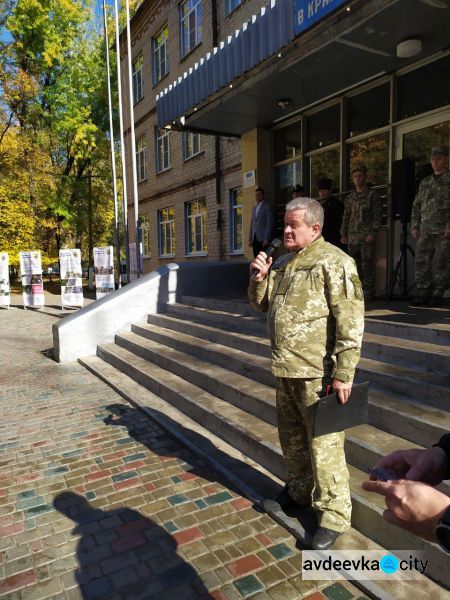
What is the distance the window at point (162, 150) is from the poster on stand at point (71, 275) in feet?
17.7

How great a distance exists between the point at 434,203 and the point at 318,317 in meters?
3.72

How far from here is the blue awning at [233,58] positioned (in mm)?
5770

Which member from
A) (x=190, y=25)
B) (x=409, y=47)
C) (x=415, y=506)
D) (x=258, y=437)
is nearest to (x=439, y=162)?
(x=409, y=47)

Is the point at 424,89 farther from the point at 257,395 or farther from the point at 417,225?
the point at 257,395

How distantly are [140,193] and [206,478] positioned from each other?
54.8ft

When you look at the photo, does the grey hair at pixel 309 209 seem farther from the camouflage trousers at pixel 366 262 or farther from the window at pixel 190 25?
the window at pixel 190 25

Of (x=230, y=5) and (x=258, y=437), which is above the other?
(x=230, y=5)

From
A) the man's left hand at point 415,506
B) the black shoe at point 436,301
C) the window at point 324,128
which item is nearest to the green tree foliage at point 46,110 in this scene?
the window at point 324,128

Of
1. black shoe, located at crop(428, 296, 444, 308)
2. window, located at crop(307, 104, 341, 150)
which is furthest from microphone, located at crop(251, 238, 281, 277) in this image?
window, located at crop(307, 104, 341, 150)

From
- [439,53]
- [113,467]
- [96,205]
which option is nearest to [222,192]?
[439,53]

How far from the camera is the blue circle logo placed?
7.59 ft

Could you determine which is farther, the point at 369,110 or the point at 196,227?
the point at 196,227

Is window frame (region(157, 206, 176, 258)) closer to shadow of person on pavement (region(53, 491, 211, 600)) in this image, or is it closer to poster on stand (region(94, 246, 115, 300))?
poster on stand (region(94, 246, 115, 300))

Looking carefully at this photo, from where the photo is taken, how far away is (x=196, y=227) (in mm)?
14602
